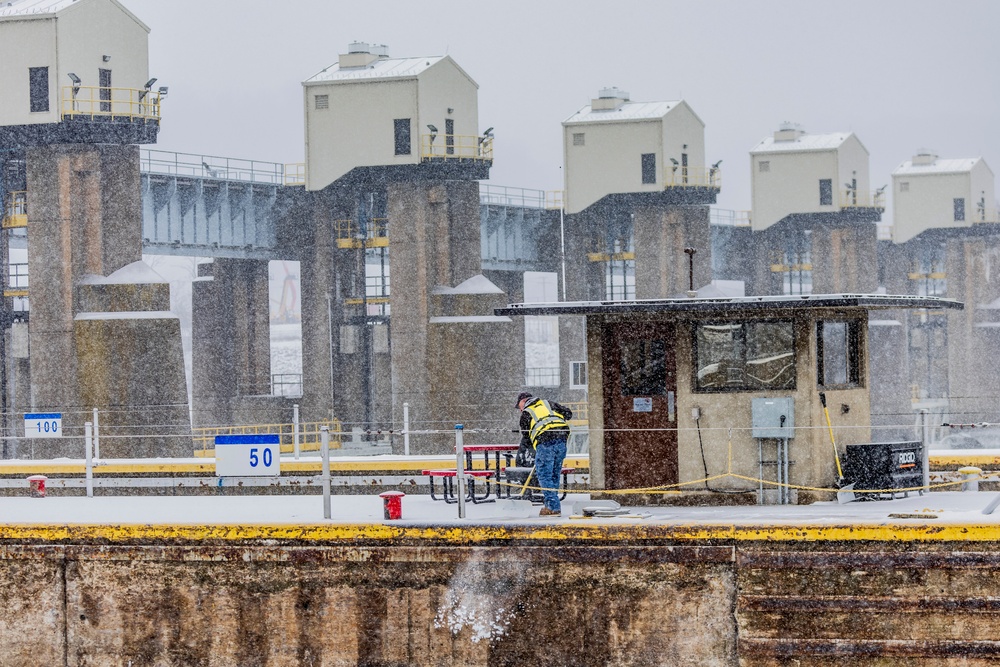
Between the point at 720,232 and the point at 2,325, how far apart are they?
3931 cm

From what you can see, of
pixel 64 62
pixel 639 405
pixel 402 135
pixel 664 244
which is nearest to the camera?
pixel 639 405

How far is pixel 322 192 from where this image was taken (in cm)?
5250

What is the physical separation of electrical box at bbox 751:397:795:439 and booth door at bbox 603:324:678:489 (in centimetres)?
89

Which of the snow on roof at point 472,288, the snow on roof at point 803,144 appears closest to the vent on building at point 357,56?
the snow on roof at point 472,288

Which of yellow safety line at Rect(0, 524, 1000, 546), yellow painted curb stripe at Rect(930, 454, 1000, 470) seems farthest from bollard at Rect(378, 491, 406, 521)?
yellow painted curb stripe at Rect(930, 454, 1000, 470)

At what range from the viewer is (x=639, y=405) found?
1541 centimetres

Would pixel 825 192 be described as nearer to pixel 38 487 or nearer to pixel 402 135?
pixel 402 135

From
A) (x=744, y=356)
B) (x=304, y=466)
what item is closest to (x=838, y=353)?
(x=744, y=356)

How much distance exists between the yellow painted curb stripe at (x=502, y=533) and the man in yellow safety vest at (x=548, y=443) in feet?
3.37

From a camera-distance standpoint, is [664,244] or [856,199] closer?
[664,244]

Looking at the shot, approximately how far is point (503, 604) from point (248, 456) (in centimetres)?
380

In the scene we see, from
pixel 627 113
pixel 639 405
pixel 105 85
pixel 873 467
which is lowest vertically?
pixel 873 467

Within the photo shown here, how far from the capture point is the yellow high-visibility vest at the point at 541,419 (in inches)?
571

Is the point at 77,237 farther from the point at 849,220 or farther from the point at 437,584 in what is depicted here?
the point at 849,220
